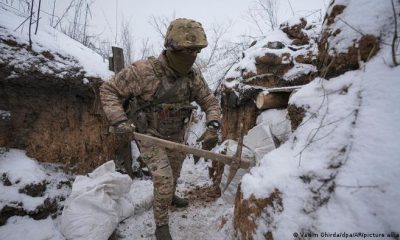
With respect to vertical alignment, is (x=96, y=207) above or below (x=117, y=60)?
below

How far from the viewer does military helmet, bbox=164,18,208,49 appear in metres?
2.53

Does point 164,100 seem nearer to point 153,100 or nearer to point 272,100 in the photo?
point 153,100

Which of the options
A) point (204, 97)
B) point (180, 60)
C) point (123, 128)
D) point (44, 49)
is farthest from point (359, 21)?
point (44, 49)

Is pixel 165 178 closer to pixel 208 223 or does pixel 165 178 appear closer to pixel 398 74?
pixel 208 223

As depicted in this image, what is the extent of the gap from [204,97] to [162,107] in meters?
0.52

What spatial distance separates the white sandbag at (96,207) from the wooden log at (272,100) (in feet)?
5.59

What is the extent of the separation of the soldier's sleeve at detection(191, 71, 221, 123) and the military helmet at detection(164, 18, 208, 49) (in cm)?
50

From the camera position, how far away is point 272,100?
321 cm

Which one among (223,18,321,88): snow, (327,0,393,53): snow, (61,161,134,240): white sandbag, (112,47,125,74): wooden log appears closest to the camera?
(327,0,393,53): snow

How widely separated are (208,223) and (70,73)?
7.64 ft

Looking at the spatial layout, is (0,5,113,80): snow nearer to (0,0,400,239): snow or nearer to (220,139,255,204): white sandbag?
(220,139,255,204): white sandbag

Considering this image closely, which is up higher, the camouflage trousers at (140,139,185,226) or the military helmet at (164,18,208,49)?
the military helmet at (164,18,208,49)

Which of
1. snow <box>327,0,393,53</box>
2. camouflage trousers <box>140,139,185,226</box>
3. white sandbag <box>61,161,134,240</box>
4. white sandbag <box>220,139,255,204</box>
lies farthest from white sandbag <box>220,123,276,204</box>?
snow <box>327,0,393,53</box>

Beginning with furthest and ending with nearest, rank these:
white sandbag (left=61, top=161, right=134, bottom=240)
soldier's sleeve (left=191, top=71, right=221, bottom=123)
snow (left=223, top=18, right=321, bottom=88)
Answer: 1. snow (left=223, top=18, right=321, bottom=88)
2. soldier's sleeve (left=191, top=71, right=221, bottom=123)
3. white sandbag (left=61, top=161, right=134, bottom=240)
